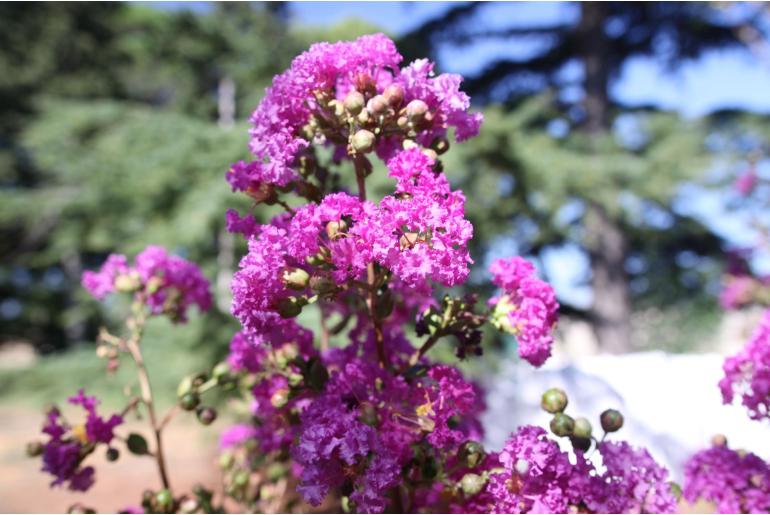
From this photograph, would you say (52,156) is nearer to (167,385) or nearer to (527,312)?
(167,385)

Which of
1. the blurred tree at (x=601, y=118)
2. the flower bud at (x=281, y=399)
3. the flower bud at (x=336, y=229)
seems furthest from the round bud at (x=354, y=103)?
the blurred tree at (x=601, y=118)

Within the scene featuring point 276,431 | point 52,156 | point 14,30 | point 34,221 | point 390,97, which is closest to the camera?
point 390,97

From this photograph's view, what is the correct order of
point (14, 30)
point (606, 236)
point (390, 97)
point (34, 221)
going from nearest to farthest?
point (390, 97)
point (606, 236)
point (34, 221)
point (14, 30)

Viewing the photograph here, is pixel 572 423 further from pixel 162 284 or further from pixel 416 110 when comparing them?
pixel 162 284

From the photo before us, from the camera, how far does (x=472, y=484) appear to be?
2.28ft

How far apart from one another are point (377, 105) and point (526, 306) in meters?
0.33

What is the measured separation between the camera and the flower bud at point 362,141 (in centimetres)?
70

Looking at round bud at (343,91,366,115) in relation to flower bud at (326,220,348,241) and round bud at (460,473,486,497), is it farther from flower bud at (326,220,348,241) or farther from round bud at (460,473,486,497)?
round bud at (460,473,486,497)

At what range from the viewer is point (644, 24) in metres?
5.89

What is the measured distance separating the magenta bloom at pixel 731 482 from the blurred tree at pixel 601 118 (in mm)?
4183

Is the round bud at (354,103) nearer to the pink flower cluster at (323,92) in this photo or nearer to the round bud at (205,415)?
the pink flower cluster at (323,92)

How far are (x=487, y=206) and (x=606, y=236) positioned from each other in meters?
1.33

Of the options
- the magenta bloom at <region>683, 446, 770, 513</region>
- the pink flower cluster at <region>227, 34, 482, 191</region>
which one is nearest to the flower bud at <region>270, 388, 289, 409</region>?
the pink flower cluster at <region>227, 34, 482, 191</region>

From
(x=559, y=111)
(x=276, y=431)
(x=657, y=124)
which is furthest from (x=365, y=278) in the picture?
(x=657, y=124)
